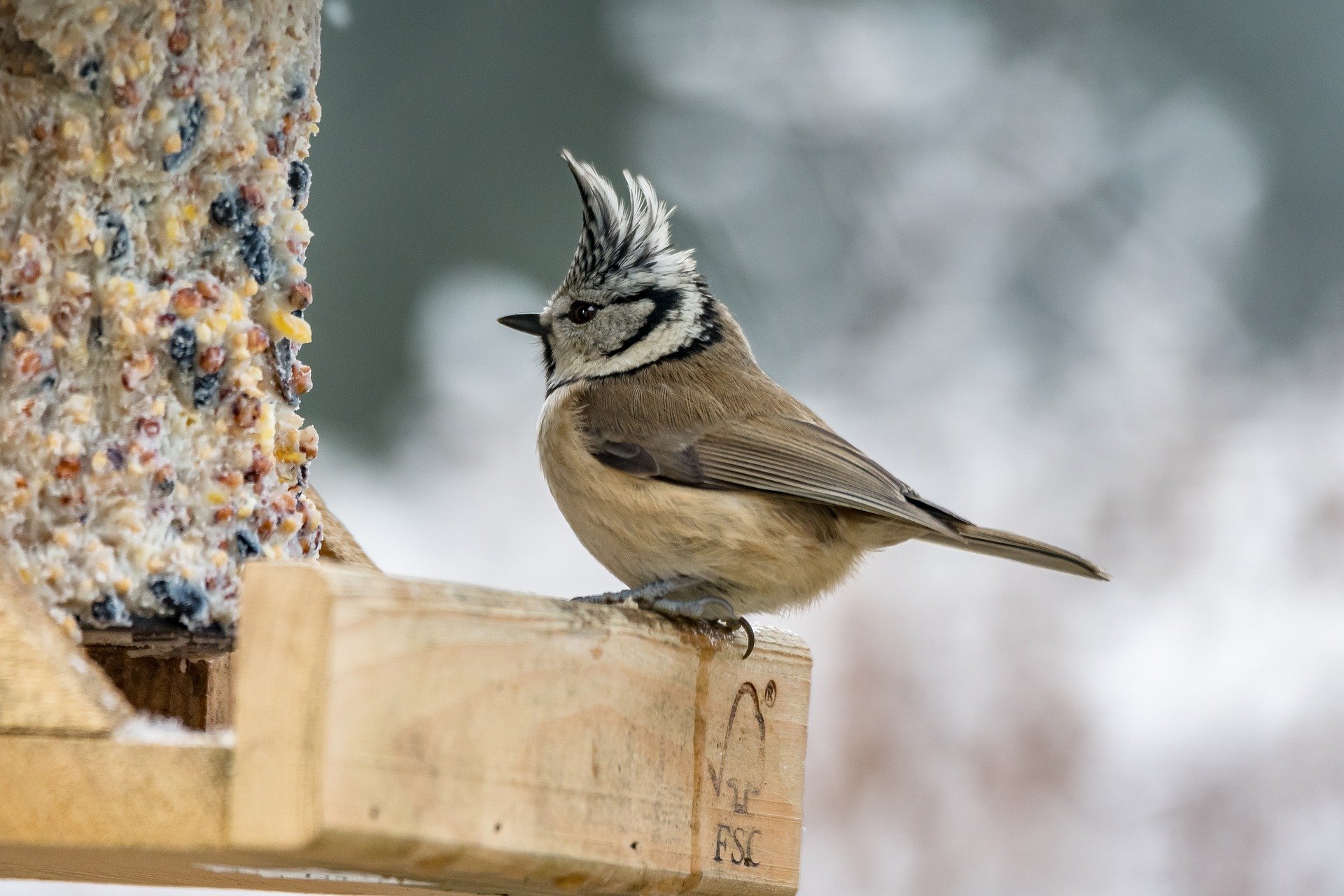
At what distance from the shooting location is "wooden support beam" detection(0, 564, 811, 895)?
5.09ft

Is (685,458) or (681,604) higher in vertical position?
(685,458)

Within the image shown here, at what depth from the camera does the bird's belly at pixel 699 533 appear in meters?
2.67

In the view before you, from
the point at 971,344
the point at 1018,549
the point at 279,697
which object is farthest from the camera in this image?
the point at 971,344

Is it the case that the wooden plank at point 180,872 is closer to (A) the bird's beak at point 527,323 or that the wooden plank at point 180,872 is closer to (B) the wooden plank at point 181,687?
(B) the wooden plank at point 181,687

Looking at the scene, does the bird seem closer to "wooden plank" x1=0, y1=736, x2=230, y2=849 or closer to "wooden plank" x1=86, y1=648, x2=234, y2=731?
"wooden plank" x1=86, y1=648, x2=234, y2=731

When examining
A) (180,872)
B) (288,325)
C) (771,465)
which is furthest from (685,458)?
(180,872)

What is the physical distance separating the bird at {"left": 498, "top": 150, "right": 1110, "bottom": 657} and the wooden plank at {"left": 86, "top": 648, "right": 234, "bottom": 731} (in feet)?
1.81

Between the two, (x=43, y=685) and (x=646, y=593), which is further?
(x=646, y=593)

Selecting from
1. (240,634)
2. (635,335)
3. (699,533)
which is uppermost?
(635,335)

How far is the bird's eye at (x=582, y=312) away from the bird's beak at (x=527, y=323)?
0.07 meters

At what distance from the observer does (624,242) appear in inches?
120

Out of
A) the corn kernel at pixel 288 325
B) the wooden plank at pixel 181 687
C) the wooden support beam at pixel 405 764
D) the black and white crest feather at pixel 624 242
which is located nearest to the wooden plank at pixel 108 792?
the wooden support beam at pixel 405 764

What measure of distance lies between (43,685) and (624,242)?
1607mm

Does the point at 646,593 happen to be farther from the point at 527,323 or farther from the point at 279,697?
the point at 279,697
